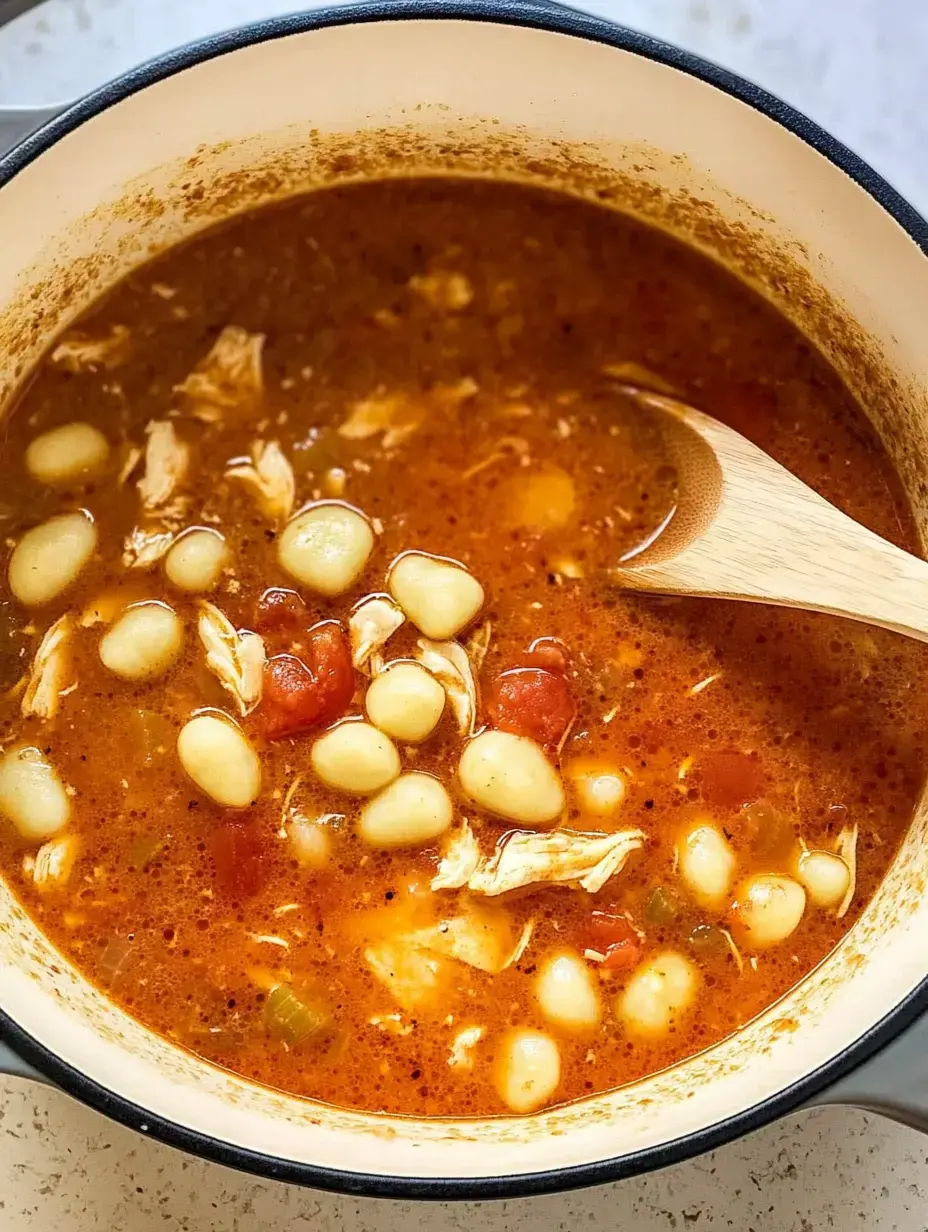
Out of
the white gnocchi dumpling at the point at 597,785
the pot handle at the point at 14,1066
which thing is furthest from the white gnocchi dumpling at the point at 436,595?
the pot handle at the point at 14,1066

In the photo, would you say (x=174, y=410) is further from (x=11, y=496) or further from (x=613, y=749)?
(x=613, y=749)

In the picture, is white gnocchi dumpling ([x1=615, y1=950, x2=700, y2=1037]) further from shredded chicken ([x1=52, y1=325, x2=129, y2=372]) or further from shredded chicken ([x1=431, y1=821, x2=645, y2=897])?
shredded chicken ([x1=52, y1=325, x2=129, y2=372])

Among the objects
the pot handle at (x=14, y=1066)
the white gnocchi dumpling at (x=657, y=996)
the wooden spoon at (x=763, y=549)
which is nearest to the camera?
the pot handle at (x=14, y=1066)

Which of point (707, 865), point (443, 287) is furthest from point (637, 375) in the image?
point (707, 865)

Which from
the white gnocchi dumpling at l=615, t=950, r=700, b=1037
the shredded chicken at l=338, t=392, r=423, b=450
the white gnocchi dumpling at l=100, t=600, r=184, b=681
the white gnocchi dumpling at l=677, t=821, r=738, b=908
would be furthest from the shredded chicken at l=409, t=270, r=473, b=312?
the white gnocchi dumpling at l=615, t=950, r=700, b=1037

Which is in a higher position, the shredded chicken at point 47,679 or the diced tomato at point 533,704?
the diced tomato at point 533,704

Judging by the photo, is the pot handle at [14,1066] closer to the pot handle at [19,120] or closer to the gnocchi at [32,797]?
the gnocchi at [32,797]
